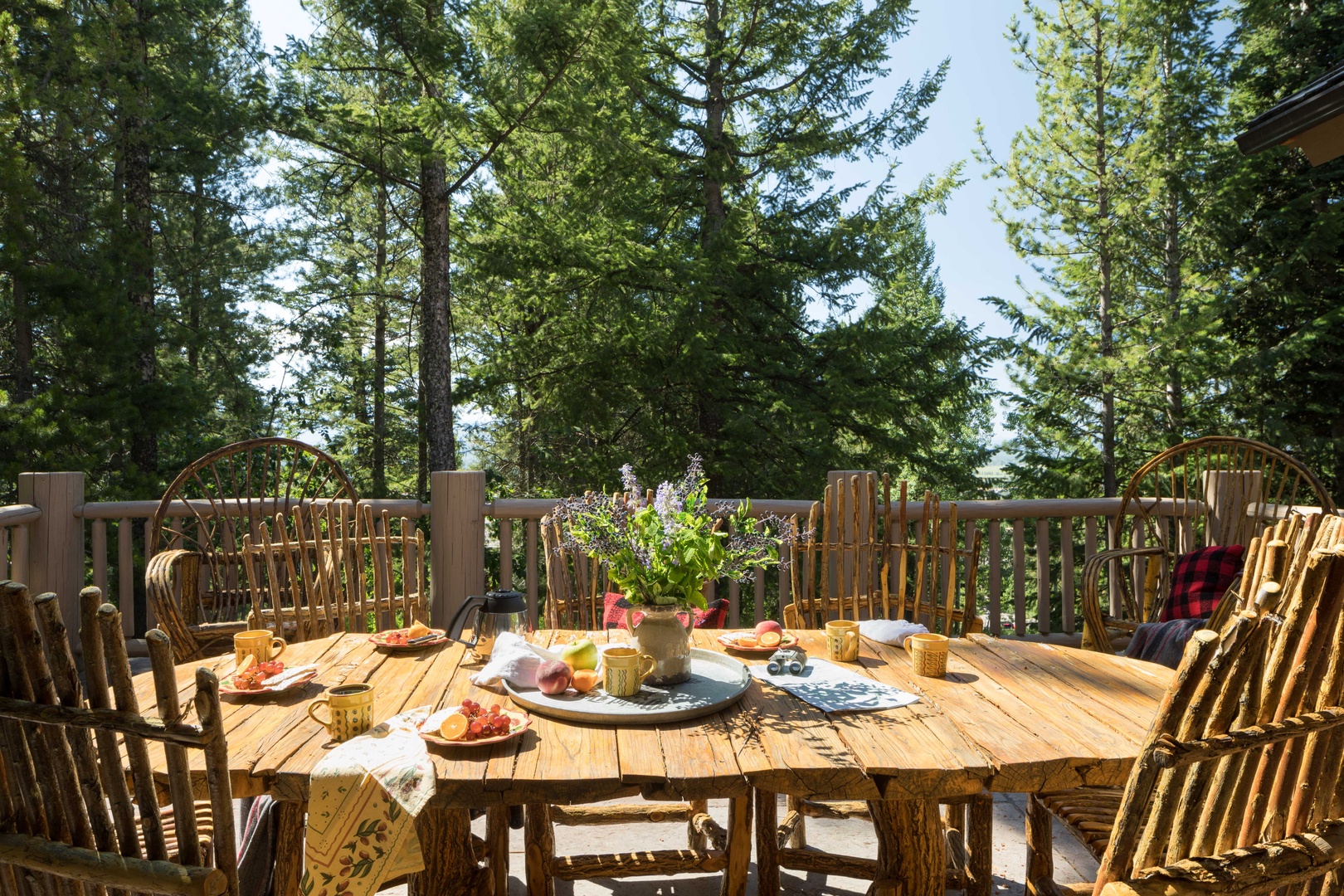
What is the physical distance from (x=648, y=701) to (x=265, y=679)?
84 cm

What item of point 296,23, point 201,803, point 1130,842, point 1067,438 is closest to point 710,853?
point 201,803

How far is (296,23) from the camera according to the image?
8.95 m

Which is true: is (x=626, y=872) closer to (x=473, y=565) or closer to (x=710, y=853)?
(x=710, y=853)

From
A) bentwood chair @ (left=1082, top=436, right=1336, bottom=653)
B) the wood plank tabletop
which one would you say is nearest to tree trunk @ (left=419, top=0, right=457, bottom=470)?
bentwood chair @ (left=1082, top=436, right=1336, bottom=653)

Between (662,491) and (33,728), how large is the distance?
3.59 feet

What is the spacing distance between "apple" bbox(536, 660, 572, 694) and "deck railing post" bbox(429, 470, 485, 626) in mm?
2112

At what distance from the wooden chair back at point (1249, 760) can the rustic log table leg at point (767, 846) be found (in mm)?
1190

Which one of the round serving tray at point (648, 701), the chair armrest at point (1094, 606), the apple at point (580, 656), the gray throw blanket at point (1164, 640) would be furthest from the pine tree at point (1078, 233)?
the apple at point (580, 656)

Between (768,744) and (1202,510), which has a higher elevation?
(1202,510)

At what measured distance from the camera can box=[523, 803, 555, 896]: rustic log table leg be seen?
2072 mm

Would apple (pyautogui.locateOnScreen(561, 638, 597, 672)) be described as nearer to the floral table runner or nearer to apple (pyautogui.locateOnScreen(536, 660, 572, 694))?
apple (pyautogui.locateOnScreen(536, 660, 572, 694))

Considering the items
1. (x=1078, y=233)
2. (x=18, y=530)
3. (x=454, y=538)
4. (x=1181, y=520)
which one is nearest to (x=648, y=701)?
(x=454, y=538)

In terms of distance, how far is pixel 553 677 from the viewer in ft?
5.79

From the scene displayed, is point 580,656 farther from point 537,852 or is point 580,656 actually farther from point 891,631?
point 891,631
